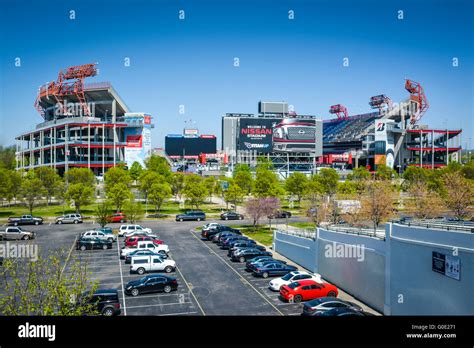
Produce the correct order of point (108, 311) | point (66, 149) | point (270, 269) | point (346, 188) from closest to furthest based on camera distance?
point (108, 311) → point (270, 269) → point (346, 188) → point (66, 149)

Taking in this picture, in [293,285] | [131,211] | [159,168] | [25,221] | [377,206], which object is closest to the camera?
[293,285]

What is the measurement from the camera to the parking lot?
12641mm

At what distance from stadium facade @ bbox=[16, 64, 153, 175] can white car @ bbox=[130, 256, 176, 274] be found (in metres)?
46.8

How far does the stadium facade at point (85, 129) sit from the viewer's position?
6125 centimetres

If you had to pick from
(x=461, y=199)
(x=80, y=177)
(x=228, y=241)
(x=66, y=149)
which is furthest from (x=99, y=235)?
(x=66, y=149)

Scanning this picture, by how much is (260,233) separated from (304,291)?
16.2 meters

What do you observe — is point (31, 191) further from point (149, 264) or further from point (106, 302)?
point (106, 302)

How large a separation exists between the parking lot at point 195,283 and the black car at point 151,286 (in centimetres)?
19

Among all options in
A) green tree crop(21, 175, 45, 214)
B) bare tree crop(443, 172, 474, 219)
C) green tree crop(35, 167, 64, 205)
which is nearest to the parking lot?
green tree crop(21, 175, 45, 214)

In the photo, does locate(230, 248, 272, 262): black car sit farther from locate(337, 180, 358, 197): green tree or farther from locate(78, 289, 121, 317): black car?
locate(337, 180, 358, 197): green tree

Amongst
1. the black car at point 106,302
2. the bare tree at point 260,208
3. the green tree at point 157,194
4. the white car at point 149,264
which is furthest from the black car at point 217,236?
the green tree at point 157,194

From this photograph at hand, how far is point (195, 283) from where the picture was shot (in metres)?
15.6

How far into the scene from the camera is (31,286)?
23.2 ft

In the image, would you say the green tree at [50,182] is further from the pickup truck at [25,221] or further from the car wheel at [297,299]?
the car wheel at [297,299]
